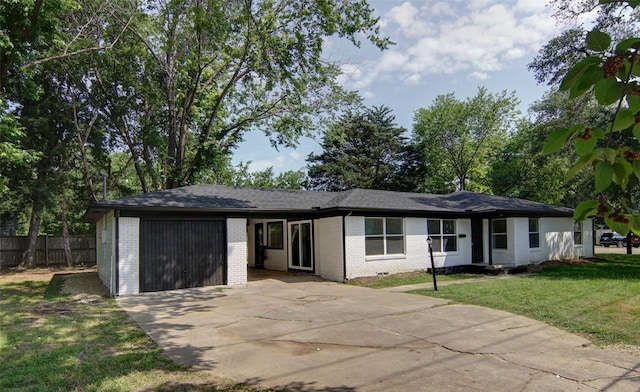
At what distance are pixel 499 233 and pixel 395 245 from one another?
5.15 metres

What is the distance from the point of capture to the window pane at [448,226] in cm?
1700

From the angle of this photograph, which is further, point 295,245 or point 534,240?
point 534,240

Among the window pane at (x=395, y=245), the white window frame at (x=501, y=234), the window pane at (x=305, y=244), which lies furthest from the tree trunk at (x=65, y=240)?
the white window frame at (x=501, y=234)

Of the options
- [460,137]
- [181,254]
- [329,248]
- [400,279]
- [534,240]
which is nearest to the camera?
[181,254]

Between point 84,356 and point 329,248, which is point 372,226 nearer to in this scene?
point 329,248

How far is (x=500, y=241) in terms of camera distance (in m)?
17.5

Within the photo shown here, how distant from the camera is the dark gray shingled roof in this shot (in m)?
12.3

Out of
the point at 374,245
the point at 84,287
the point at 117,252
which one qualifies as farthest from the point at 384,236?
the point at 84,287

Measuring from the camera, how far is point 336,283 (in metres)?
13.8

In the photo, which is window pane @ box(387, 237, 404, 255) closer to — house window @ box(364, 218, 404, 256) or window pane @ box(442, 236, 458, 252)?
house window @ box(364, 218, 404, 256)

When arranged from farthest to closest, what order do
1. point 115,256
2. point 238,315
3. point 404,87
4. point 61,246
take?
point 404,87 < point 61,246 < point 115,256 < point 238,315

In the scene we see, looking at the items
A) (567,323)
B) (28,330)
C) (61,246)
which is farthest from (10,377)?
(61,246)

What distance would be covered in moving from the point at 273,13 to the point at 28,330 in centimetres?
1192

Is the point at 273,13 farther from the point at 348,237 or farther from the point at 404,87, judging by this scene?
the point at 404,87
